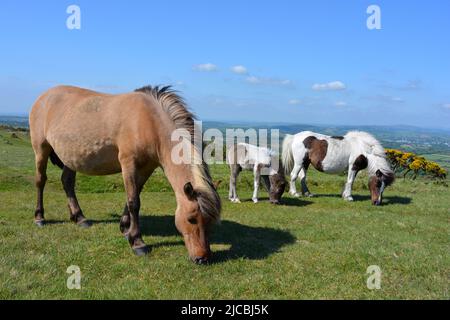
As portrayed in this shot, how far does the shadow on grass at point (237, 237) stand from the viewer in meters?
7.67

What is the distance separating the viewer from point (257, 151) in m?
15.3

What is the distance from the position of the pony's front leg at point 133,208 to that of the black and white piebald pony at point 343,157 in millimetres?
10482

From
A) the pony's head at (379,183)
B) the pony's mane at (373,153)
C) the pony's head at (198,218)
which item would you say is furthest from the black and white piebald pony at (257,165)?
the pony's head at (198,218)

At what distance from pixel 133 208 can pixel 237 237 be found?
8.78 ft

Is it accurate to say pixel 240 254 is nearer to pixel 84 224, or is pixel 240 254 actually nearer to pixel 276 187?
pixel 84 224

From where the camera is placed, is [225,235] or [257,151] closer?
[225,235]

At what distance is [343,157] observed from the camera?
1642 cm

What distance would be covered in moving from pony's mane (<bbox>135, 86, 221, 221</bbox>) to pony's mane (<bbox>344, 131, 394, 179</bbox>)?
406 inches

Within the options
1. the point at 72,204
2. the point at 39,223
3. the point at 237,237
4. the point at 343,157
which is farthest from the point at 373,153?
the point at 39,223
